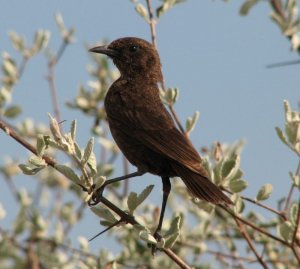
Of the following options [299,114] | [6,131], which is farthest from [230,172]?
[6,131]

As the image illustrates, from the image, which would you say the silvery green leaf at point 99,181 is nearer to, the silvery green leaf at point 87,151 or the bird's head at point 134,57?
the silvery green leaf at point 87,151

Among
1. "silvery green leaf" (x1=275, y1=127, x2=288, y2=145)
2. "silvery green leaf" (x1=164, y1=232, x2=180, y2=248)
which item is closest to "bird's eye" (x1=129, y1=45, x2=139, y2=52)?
"silvery green leaf" (x1=275, y1=127, x2=288, y2=145)

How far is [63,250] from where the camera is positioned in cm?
609

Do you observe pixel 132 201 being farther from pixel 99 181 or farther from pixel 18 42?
pixel 18 42

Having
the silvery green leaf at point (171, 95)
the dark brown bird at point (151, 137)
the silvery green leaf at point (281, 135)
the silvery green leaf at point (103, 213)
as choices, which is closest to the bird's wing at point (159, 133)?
the dark brown bird at point (151, 137)

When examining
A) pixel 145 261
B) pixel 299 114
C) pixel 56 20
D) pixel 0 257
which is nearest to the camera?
pixel 299 114

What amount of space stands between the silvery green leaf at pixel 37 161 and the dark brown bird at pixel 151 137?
1.23m

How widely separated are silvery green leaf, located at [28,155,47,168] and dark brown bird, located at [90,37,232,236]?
1.23 metres

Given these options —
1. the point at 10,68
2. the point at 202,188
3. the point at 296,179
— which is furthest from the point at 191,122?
the point at 10,68

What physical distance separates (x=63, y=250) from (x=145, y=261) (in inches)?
27.4

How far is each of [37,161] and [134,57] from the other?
2759 millimetres

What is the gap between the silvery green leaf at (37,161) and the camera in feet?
11.7

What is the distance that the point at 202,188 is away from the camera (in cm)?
453

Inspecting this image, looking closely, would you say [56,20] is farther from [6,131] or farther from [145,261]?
[6,131]
